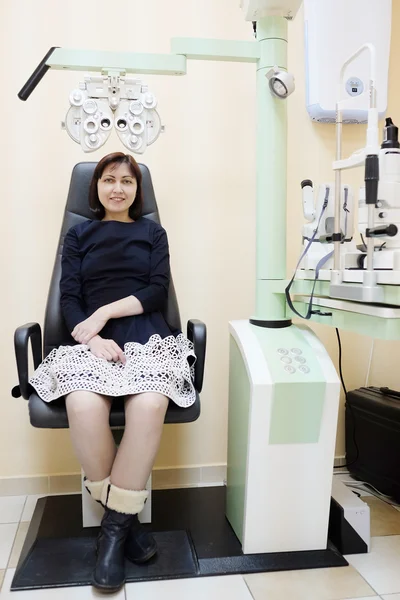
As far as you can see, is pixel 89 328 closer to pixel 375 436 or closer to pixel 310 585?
pixel 310 585

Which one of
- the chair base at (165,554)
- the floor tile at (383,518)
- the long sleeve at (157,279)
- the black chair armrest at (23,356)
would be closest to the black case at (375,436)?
the floor tile at (383,518)

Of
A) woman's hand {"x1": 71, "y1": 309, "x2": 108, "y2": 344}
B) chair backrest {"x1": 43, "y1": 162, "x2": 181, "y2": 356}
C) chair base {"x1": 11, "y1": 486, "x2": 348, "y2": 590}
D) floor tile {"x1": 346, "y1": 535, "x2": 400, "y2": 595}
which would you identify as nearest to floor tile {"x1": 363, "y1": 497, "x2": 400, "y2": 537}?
floor tile {"x1": 346, "y1": 535, "x2": 400, "y2": 595}

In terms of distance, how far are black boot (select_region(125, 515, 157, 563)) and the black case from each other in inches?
36.9

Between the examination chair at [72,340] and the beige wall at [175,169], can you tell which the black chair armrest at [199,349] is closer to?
the examination chair at [72,340]

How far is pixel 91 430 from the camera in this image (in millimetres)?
1398

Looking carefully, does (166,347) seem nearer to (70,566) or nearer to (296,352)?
(296,352)

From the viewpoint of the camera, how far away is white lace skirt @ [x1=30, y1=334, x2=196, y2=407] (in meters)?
1.42

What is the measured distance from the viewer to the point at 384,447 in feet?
6.43

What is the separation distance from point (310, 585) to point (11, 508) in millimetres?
1086

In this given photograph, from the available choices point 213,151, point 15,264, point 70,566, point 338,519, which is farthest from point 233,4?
point 70,566

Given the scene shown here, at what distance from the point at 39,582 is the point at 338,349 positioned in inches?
55.5

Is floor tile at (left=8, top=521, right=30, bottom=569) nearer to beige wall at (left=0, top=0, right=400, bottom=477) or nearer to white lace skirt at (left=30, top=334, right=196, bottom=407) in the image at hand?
beige wall at (left=0, top=0, right=400, bottom=477)

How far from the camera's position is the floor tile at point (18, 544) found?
154 cm

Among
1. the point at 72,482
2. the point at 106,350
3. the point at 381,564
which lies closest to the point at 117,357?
the point at 106,350
